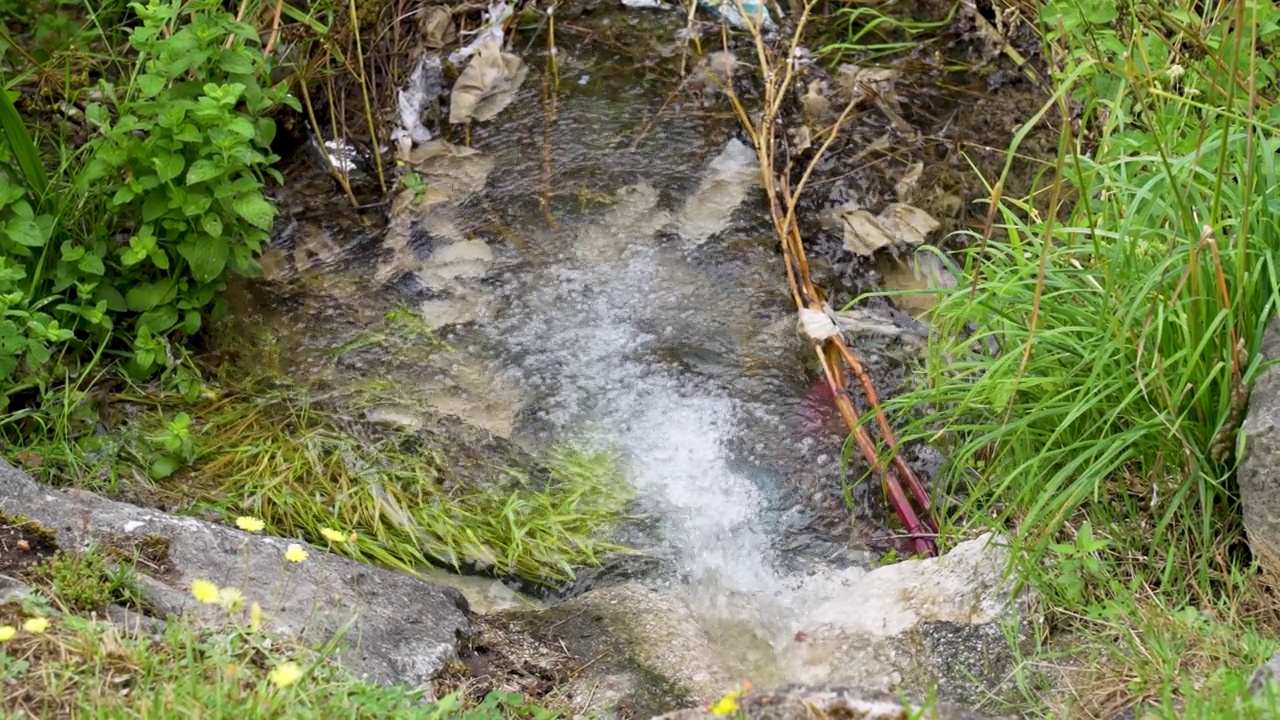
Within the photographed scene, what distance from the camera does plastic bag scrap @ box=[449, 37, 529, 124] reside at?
14.7 ft

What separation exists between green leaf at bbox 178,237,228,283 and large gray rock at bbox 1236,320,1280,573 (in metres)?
2.36

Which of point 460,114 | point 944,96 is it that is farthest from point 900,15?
point 460,114

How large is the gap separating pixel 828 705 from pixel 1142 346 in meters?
0.96

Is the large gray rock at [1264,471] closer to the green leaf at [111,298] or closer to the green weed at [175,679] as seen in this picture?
the green weed at [175,679]

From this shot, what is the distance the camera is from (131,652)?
213 cm

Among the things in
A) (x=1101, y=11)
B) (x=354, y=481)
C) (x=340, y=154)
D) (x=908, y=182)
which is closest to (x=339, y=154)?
(x=340, y=154)

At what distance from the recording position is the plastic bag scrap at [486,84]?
4.49 meters

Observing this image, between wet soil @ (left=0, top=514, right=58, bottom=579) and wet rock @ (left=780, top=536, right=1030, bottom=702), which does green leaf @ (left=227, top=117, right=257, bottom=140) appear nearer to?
wet soil @ (left=0, top=514, right=58, bottom=579)

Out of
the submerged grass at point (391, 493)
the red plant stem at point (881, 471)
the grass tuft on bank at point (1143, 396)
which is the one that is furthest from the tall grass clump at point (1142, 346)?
the submerged grass at point (391, 493)

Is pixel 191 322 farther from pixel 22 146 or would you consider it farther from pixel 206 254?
pixel 22 146

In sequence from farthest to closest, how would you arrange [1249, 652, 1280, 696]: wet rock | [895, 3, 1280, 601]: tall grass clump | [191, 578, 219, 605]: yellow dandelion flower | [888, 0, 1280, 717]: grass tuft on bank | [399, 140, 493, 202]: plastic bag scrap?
[399, 140, 493, 202]: plastic bag scrap → [895, 3, 1280, 601]: tall grass clump → [888, 0, 1280, 717]: grass tuft on bank → [191, 578, 219, 605]: yellow dandelion flower → [1249, 652, 1280, 696]: wet rock

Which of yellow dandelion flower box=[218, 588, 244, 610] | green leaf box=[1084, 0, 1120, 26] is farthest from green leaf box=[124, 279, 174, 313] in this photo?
green leaf box=[1084, 0, 1120, 26]

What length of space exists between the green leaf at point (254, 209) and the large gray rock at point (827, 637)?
3.85ft

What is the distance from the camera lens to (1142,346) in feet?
8.18
